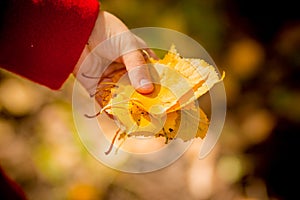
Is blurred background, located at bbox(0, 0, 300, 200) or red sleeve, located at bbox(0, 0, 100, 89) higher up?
red sleeve, located at bbox(0, 0, 100, 89)

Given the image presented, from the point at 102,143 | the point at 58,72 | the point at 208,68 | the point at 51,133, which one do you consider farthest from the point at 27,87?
the point at 208,68

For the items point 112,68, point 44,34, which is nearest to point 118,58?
point 112,68

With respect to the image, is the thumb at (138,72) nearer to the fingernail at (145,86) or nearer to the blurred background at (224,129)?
the fingernail at (145,86)

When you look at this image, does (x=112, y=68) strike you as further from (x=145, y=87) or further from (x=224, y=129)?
(x=224, y=129)

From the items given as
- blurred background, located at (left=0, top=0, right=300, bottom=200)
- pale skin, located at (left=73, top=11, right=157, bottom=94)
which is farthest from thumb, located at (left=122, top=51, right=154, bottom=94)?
blurred background, located at (left=0, top=0, right=300, bottom=200)

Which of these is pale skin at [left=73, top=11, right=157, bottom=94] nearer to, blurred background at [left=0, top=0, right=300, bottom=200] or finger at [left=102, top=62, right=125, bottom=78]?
finger at [left=102, top=62, right=125, bottom=78]

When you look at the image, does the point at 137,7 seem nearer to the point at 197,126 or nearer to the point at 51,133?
the point at 51,133
